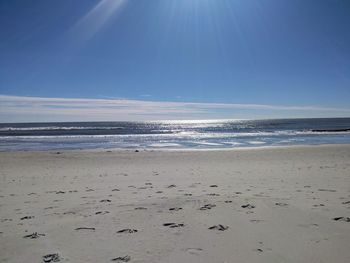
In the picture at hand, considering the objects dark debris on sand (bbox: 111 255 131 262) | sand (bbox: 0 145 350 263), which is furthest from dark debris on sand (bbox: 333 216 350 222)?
dark debris on sand (bbox: 111 255 131 262)

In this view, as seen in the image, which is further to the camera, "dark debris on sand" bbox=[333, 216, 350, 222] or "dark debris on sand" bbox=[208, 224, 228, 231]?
"dark debris on sand" bbox=[333, 216, 350, 222]

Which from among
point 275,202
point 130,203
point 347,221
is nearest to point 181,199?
point 130,203

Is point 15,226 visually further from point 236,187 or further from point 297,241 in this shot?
point 236,187

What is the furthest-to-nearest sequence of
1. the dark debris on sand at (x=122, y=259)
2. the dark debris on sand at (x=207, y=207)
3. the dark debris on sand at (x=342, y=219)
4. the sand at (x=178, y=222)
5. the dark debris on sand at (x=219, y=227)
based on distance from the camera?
the dark debris on sand at (x=207, y=207)
the dark debris on sand at (x=342, y=219)
the dark debris on sand at (x=219, y=227)
the sand at (x=178, y=222)
the dark debris on sand at (x=122, y=259)

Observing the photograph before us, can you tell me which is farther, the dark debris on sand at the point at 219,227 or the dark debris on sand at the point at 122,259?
the dark debris on sand at the point at 219,227

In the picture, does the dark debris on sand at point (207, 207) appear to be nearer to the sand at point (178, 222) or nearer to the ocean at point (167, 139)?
the sand at point (178, 222)

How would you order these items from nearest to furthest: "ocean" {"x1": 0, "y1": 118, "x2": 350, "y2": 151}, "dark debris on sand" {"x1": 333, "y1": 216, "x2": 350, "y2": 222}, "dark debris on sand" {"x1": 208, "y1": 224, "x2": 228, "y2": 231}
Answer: "dark debris on sand" {"x1": 208, "y1": 224, "x2": 228, "y2": 231}
"dark debris on sand" {"x1": 333, "y1": 216, "x2": 350, "y2": 222}
"ocean" {"x1": 0, "y1": 118, "x2": 350, "y2": 151}

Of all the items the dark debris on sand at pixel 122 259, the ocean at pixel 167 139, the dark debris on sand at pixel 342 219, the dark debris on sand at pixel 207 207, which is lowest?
the ocean at pixel 167 139

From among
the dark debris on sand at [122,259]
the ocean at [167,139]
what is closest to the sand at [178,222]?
the dark debris on sand at [122,259]

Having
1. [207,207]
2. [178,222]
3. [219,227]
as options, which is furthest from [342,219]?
[178,222]

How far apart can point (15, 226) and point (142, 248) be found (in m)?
A: 2.26

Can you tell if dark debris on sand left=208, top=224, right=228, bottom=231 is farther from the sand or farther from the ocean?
the ocean

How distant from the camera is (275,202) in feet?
19.3

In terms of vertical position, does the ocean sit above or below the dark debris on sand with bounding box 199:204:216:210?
below
